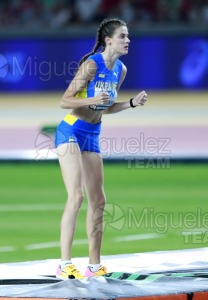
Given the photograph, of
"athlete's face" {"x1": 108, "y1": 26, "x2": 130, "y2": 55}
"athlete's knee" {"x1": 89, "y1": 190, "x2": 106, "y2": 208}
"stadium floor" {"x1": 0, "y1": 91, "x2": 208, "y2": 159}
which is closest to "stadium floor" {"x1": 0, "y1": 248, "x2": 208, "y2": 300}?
"athlete's knee" {"x1": 89, "y1": 190, "x2": 106, "y2": 208}

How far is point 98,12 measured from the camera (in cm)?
3269

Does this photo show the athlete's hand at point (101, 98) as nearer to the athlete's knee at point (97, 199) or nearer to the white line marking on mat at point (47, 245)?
the athlete's knee at point (97, 199)

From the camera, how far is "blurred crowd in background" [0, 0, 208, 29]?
3200 cm

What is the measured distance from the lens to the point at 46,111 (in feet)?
99.9

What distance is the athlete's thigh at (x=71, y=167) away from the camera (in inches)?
425

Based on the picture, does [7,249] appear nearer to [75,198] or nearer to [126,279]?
[75,198]

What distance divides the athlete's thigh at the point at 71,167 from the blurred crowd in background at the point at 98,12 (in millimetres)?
20605

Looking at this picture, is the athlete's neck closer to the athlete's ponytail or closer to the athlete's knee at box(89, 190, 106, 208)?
the athlete's ponytail

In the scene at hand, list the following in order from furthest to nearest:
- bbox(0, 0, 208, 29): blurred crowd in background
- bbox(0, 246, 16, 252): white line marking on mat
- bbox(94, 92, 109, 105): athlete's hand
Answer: bbox(0, 0, 208, 29): blurred crowd in background, bbox(0, 246, 16, 252): white line marking on mat, bbox(94, 92, 109, 105): athlete's hand

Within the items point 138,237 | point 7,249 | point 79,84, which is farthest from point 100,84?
point 138,237

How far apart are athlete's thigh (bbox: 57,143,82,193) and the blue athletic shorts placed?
113 millimetres

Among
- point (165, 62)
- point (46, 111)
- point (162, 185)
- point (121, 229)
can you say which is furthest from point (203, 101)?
point (121, 229)

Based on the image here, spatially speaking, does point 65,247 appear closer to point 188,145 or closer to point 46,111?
point 188,145

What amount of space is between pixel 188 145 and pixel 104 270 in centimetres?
1287
